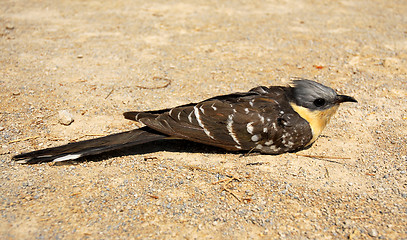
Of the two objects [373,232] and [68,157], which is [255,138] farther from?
[68,157]

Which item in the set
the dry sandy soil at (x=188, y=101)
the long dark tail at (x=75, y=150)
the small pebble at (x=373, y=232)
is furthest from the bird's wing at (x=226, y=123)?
the small pebble at (x=373, y=232)

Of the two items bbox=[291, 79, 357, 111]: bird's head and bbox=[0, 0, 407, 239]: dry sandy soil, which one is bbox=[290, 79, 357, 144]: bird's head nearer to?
bbox=[291, 79, 357, 111]: bird's head

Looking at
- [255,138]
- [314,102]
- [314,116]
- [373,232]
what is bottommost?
[373,232]

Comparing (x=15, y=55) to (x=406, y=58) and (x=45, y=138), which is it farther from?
(x=406, y=58)

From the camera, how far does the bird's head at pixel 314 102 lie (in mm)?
4980

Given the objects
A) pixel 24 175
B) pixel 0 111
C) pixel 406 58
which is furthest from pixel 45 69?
pixel 406 58

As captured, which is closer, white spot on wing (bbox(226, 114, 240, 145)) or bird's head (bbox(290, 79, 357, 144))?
white spot on wing (bbox(226, 114, 240, 145))

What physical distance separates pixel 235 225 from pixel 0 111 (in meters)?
4.27

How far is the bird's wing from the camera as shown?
477 centimetres

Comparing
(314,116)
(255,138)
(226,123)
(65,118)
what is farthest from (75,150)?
(314,116)

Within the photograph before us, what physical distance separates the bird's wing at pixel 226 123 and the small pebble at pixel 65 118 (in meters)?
1.29

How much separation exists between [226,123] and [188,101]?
1.64m

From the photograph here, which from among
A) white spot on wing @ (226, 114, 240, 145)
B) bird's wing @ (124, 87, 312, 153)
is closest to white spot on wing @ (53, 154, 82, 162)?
bird's wing @ (124, 87, 312, 153)

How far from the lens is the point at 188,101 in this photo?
20.6ft
